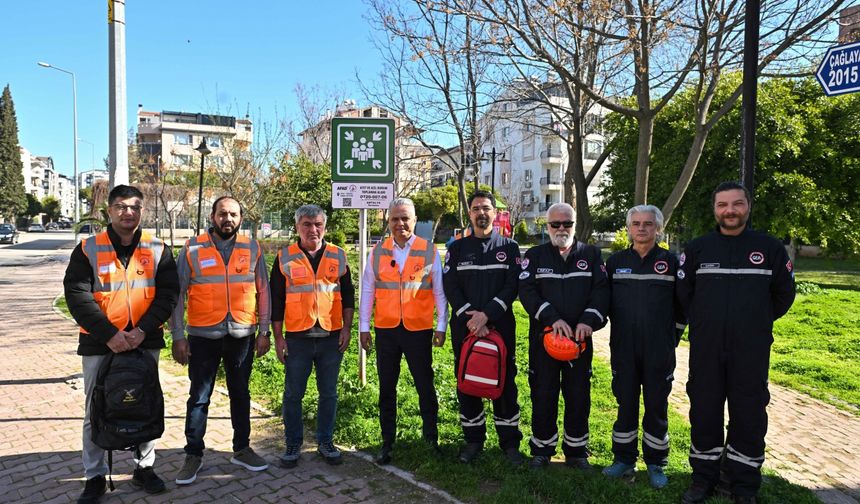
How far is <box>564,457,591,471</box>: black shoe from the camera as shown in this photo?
425cm

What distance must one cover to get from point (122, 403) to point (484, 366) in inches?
98.3

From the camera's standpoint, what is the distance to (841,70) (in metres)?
4.29

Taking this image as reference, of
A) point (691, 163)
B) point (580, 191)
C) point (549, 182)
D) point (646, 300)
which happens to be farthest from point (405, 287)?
point (549, 182)

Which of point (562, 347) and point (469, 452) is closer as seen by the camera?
point (562, 347)

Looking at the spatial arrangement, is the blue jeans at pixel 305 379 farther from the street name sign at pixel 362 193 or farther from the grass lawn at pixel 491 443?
the street name sign at pixel 362 193

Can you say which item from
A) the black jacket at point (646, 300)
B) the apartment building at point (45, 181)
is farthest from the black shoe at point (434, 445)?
the apartment building at point (45, 181)

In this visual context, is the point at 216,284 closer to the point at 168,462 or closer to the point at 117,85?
the point at 168,462

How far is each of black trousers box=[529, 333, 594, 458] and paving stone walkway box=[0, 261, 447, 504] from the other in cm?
99

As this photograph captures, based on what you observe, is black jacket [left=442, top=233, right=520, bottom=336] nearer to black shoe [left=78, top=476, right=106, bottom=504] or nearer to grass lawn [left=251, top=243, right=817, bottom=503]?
grass lawn [left=251, top=243, right=817, bottom=503]

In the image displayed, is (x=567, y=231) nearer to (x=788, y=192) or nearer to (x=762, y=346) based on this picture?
(x=762, y=346)

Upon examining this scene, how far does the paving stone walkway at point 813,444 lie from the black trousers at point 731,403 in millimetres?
854

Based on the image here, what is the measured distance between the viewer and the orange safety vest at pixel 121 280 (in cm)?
379

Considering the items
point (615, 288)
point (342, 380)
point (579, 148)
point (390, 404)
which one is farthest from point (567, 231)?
point (579, 148)

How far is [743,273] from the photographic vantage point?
3674mm
